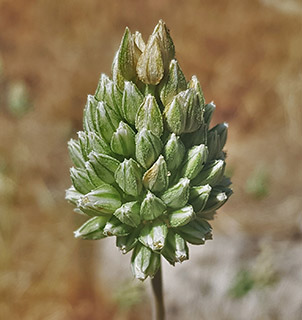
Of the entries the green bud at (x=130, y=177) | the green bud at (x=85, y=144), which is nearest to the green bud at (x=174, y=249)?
the green bud at (x=130, y=177)

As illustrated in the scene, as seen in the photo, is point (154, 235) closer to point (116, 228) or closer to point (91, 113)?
point (116, 228)

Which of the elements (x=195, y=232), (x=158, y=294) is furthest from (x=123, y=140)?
(x=158, y=294)

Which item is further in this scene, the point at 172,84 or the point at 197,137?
the point at 197,137

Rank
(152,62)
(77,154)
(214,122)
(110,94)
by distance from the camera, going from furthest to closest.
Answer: (214,122) < (77,154) < (110,94) < (152,62)

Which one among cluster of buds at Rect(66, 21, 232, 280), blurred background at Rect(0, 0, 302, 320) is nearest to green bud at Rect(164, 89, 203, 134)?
cluster of buds at Rect(66, 21, 232, 280)

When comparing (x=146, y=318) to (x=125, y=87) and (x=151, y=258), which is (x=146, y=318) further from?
(x=125, y=87)

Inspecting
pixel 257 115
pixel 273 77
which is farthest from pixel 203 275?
pixel 273 77

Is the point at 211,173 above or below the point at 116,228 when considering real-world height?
above
